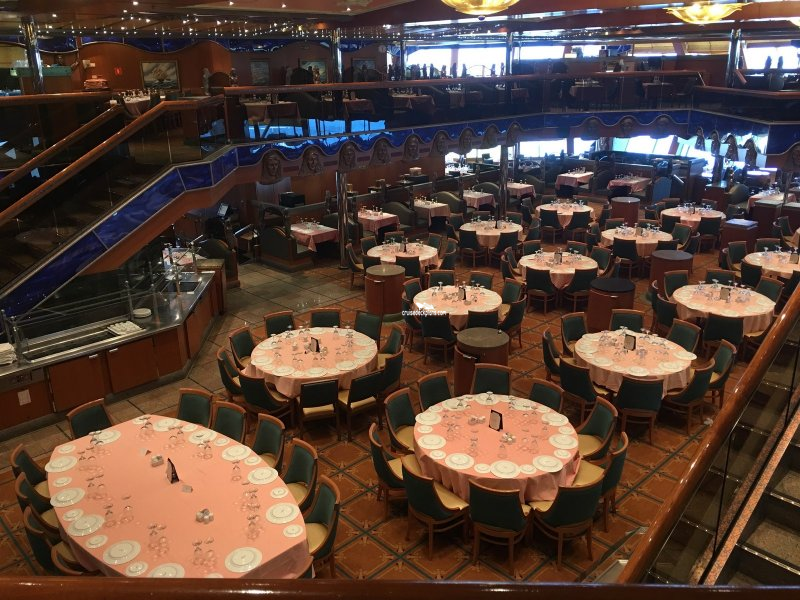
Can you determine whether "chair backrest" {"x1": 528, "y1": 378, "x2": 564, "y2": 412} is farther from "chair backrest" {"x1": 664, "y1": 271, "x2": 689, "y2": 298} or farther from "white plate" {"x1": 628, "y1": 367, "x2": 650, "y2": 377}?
"chair backrest" {"x1": 664, "y1": 271, "x2": 689, "y2": 298}

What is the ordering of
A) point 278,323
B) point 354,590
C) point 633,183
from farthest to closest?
point 633,183 → point 278,323 → point 354,590

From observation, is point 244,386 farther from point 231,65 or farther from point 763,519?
point 231,65

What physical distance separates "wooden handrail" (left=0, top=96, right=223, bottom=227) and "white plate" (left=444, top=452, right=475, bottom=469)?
21.0ft

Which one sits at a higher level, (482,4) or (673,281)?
(482,4)

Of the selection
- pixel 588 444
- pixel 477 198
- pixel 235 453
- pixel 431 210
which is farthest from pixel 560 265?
pixel 235 453

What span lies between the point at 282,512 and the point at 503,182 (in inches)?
607

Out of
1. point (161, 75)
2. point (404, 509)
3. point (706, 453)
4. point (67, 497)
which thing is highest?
point (161, 75)

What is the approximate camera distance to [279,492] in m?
5.64

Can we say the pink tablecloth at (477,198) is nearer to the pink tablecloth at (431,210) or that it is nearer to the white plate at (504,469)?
the pink tablecloth at (431,210)

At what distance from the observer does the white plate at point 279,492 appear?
5590 millimetres

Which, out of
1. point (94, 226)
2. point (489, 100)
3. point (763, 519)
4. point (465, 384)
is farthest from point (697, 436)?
point (489, 100)

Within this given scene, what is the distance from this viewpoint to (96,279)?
9.70 meters

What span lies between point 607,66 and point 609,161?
3192 millimetres

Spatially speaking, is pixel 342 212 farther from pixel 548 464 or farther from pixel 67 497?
pixel 67 497
